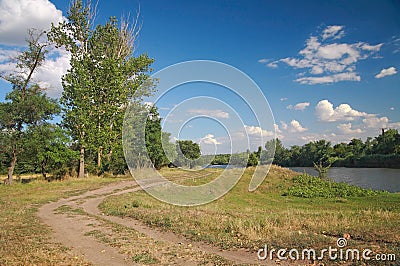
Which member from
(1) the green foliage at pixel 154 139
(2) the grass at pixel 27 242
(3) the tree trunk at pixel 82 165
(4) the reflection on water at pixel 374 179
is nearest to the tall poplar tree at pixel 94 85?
(3) the tree trunk at pixel 82 165

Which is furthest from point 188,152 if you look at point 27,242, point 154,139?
point 27,242

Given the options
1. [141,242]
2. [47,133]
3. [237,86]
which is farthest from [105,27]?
[141,242]

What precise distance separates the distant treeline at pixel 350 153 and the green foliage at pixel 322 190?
2207 centimetres

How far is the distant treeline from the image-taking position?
220 ft

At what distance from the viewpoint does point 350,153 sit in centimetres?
8331

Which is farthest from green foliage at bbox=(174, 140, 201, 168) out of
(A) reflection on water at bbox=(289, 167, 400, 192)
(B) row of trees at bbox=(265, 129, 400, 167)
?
(B) row of trees at bbox=(265, 129, 400, 167)

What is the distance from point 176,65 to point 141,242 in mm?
9011

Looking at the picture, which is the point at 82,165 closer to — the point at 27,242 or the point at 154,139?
the point at 154,139

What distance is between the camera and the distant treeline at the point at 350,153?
6700 centimetres

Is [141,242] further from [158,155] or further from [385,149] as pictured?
[385,149]

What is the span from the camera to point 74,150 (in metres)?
33.2

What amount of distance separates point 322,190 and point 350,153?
61.6 m

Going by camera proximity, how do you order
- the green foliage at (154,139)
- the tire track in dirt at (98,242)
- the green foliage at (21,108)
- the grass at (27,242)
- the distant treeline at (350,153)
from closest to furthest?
1. the grass at (27,242)
2. the tire track in dirt at (98,242)
3. the green foliage at (21,108)
4. the green foliage at (154,139)
5. the distant treeline at (350,153)

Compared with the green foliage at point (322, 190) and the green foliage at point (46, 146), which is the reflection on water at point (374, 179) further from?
the green foliage at point (46, 146)
